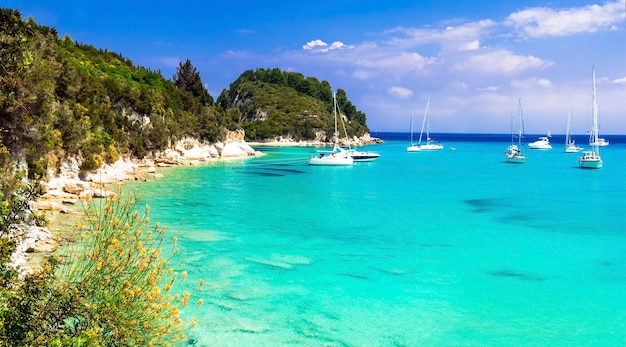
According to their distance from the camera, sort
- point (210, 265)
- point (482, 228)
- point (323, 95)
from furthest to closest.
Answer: point (323, 95), point (482, 228), point (210, 265)

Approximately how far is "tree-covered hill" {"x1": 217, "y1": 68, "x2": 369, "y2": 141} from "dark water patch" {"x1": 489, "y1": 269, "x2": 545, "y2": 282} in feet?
325

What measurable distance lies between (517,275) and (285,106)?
131144 millimetres

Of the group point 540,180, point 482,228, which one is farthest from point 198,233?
point 540,180

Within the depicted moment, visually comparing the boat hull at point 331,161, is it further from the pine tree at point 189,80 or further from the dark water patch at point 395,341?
the dark water patch at point 395,341

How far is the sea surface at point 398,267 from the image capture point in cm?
1066

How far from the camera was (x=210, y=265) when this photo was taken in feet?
49.2

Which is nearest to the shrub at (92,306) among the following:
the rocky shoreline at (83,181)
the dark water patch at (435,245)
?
the rocky shoreline at (83,181)

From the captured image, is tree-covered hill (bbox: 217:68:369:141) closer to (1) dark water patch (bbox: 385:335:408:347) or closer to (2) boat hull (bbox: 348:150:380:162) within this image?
(2) boat hull (bbox: 348:150:380:162)

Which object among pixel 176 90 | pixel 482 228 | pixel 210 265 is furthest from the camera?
pixel 176 90

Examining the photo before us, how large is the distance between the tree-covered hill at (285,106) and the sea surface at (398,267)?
87674 millimetres

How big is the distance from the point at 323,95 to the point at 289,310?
6232 inches

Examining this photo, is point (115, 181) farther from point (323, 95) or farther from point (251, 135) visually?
point (323, 95)

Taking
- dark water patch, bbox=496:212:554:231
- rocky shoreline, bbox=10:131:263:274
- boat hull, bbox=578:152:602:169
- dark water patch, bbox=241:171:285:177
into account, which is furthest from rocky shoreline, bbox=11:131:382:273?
boat hull, bbox=578:152:602:169

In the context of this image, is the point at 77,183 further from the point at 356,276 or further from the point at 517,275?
the point at 517,275
